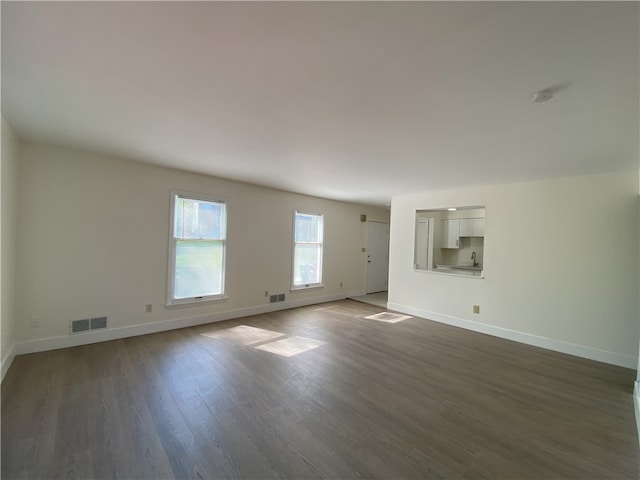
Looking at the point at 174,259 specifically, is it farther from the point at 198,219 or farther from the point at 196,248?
the point at 198,219

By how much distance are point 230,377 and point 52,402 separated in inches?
54.7

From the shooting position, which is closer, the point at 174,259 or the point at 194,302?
the point at 174,259

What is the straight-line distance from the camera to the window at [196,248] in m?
4.06

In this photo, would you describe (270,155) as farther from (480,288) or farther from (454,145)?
(480,288)

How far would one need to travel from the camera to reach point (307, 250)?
593cm

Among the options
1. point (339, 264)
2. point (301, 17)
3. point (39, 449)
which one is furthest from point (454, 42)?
point (339, 264)

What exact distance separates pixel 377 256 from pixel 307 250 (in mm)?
2432

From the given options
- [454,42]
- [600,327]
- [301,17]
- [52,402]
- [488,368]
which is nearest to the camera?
[301,17]

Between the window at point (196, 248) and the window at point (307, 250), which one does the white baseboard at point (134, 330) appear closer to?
the window at point (196, 248)

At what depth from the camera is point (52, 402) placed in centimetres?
220

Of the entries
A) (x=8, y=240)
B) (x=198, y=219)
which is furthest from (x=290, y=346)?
(x=8, y=240)

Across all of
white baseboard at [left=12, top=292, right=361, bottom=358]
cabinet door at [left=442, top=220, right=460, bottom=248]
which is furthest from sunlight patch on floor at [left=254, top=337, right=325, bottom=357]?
cabinet door at [left=442, top=220, right=460, bottom=248]

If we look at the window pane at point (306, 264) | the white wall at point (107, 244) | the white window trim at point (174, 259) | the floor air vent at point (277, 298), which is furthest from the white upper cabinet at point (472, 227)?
the white window trim at point (174, 259)

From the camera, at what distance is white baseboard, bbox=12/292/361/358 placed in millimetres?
3080
